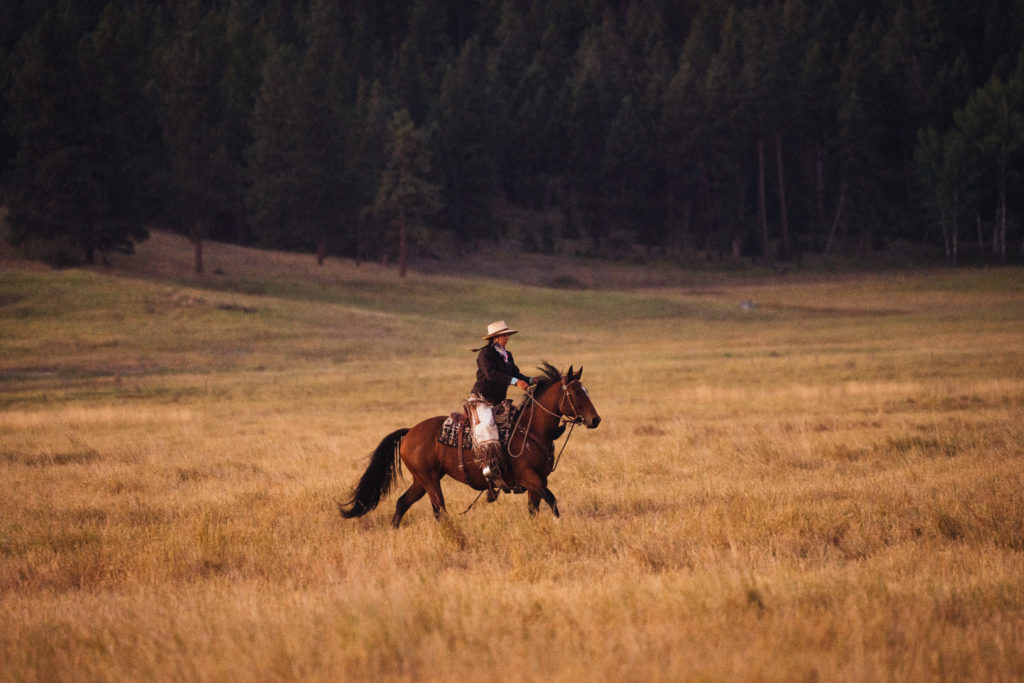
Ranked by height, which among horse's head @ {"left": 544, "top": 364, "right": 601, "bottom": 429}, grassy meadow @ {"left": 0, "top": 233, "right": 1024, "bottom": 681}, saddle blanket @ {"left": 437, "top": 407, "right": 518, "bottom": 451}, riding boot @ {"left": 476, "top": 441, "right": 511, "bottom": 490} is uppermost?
horse's head @ {"left": 544, "top": 364, "right": 601, "bottom": 429}

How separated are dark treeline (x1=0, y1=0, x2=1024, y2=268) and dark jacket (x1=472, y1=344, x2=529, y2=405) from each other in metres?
55.1

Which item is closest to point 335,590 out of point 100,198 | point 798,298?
point 100,198

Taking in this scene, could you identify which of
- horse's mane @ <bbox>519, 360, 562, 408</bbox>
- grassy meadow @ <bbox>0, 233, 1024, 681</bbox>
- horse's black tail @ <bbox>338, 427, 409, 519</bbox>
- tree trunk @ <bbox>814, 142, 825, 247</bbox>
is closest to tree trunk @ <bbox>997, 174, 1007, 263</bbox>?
tree trunk @ <bbox>814, 142, 825, 247</bbox>

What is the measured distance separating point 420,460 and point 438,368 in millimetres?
25786

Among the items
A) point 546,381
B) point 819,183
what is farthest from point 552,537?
point 819,183

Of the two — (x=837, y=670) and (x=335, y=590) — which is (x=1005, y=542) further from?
(x=335, y=590)

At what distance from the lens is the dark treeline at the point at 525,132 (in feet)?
200

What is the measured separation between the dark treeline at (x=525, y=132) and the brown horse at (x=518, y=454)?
5438 cm

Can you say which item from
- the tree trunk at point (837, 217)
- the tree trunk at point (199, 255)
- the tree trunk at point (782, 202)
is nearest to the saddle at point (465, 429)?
the tree trunk at point (199, 255)

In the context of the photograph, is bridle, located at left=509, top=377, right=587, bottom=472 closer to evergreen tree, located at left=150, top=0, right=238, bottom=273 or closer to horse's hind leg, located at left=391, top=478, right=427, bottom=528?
horse's hind leg, located at left=391, top=478, right=427, bottom=528

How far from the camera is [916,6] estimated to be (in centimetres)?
11556

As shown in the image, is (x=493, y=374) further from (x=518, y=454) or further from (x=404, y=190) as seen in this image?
(x=404, y=190)

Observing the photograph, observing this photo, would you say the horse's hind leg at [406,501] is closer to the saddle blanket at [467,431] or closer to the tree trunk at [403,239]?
the saddle blanket at [467,431]

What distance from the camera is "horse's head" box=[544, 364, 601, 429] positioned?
9867mm
